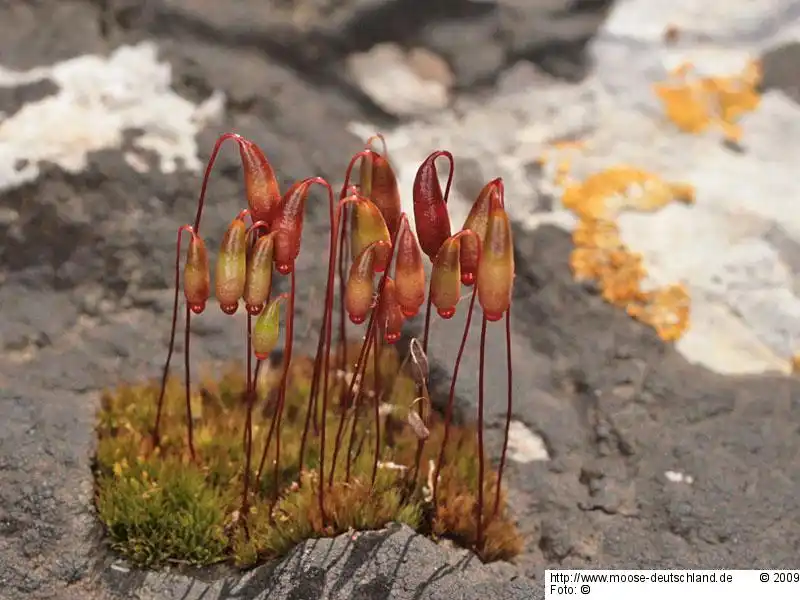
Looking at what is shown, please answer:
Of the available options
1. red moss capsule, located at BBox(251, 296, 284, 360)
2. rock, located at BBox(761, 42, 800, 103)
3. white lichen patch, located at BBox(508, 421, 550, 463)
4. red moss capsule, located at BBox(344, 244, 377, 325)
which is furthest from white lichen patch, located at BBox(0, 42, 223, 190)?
rock, located at BBox(761, 42, 800, 103)

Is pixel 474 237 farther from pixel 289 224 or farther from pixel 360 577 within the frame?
pixel 360 577

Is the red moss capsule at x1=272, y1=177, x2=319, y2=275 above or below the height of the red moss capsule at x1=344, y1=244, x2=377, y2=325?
above

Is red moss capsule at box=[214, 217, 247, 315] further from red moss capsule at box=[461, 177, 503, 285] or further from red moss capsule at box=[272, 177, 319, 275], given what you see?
red moss capsule at box=[461, 177, 503, 285]

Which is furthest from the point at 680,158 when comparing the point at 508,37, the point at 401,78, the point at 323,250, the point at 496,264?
the point at 496,264

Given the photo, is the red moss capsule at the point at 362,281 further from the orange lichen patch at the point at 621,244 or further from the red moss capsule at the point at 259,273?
the orange lichen patch at the point at 621,244

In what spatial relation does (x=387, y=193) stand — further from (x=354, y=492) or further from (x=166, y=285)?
(x=166, y=285)

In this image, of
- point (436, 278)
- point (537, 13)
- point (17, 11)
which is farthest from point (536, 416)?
point (17, 11)

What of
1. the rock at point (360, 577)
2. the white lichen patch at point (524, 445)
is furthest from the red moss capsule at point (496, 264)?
the white lichen patch at point (524, 445)

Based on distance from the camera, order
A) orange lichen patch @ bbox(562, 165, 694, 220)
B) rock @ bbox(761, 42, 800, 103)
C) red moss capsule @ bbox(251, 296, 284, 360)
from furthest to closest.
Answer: rock @ bbox(761, 42, 800, 103) → orange lichen patch @ bbox(562, 165, 694, 220) → red moss capsule @ bbox(251, 296, 284, 360)
